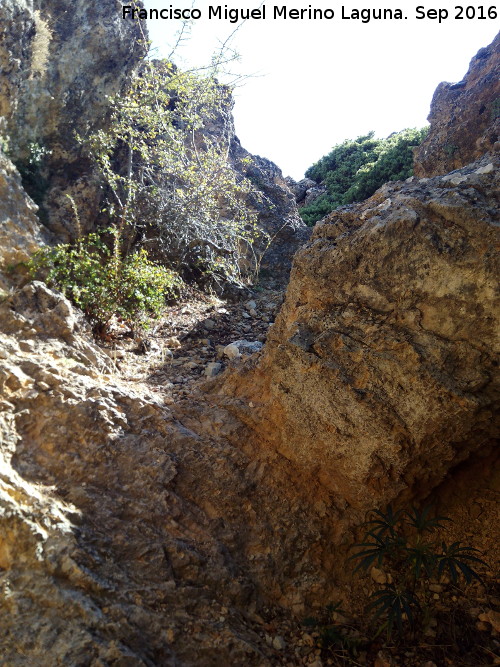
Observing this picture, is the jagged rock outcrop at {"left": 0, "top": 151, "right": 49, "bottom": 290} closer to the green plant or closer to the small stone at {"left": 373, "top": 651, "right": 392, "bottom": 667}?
the green plant

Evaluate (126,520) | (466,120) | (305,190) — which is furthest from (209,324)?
(305,190)

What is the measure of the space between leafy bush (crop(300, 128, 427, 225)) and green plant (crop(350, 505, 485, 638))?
24.2 feet

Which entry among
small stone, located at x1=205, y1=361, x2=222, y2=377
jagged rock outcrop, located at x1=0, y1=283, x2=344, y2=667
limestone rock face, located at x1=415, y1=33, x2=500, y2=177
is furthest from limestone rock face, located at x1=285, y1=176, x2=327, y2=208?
jagged rock outcrop, located at x1=0, y1=283, x2=344, y2=667

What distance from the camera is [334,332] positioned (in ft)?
8.23

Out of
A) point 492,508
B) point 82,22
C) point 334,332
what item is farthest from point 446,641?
point 82,22

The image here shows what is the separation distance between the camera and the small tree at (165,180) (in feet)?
17.9

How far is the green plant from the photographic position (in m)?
2.09

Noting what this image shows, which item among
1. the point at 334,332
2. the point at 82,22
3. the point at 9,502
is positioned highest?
the point at 82,22

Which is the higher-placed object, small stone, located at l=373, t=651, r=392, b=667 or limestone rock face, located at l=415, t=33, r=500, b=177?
limestone rock face, located at l=415, t=33, r=500, b=177

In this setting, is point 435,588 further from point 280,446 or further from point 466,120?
point 466,120

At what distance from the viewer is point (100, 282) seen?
12.6 feet

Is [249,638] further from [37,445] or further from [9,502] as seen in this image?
[37,445]

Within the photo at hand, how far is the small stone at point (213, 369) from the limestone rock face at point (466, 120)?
3665mm

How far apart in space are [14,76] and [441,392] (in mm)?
4792
